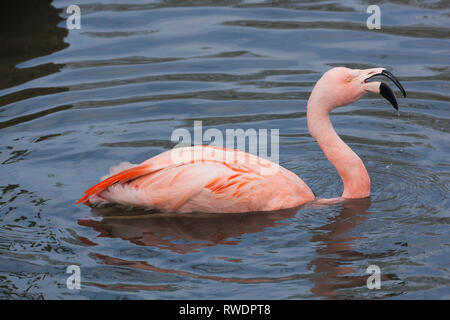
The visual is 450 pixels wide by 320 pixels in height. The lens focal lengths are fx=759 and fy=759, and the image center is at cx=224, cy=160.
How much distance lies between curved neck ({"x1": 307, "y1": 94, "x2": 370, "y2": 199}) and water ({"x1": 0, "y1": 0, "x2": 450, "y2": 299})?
164mm

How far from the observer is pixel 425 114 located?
26.9ft

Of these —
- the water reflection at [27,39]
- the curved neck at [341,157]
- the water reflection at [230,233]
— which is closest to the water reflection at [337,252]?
the water reflection at [230,233]

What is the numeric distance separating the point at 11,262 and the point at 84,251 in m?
0.53

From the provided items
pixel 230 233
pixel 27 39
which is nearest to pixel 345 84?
pixel 230 233

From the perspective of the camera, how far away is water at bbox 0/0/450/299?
17.4ft

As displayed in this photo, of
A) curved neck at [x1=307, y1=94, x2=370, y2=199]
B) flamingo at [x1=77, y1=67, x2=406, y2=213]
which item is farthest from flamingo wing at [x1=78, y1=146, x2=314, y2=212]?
curved neck at [x1=307, y1=94, x2=370, y2=199]

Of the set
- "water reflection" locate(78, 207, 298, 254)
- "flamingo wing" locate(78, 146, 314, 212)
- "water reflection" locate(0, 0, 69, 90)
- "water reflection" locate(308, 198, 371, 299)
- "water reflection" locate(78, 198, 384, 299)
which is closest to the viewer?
"water reflection" locate(308, 198, 371, 299)

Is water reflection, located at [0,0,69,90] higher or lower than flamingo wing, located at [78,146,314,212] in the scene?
higher

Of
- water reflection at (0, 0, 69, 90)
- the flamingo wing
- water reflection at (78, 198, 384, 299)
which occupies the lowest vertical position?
water reflection at (78, 198, 384, 299)

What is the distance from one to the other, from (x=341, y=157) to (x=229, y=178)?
99cm

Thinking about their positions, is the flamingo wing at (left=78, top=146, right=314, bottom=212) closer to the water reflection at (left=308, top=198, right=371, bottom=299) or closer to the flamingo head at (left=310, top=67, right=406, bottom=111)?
the water reflection at (left=308, top=198, right=371, bottom=299)

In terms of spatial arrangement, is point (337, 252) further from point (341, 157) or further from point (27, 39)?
point (27, 39)

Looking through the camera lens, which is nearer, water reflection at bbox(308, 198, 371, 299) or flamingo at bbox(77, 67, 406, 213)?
water reflection at bbox(308, 198, 371, 299)

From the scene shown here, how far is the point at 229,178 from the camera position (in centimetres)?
618
